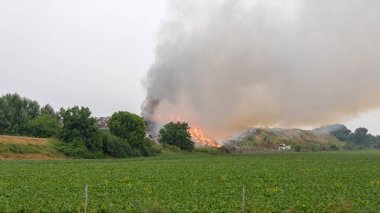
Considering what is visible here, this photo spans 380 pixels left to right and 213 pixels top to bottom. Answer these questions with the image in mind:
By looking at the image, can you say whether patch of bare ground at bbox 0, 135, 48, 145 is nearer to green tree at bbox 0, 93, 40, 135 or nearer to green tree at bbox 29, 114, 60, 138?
green tree at bbox 29, 114, 60, 138

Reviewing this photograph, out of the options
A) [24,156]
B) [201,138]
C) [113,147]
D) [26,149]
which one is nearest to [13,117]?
[113,147]

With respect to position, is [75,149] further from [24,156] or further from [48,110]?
[48,110]

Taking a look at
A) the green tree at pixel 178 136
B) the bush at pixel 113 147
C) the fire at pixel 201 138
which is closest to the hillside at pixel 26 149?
the bush at pixel 113 147

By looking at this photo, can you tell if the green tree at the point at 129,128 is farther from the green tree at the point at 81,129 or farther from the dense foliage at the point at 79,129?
the green tree at the point at 81,129

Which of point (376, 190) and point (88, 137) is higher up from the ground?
point (88, 137)

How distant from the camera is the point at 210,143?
5531 inches

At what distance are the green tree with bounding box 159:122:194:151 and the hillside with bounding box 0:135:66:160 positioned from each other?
42.8 metres

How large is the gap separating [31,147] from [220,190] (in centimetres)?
6476

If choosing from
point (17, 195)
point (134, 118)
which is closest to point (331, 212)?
point (17, 195)

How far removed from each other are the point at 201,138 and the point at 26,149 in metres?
66.3

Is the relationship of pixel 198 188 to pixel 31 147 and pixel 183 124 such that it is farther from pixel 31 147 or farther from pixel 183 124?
pixel 183 124

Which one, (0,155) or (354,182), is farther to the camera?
(0,155)

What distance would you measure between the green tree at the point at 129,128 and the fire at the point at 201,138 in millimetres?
29141

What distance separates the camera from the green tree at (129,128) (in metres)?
110
